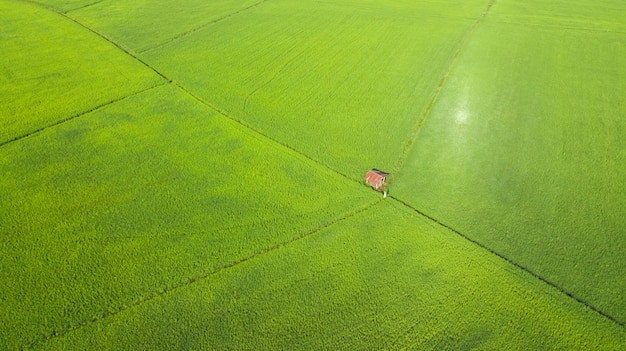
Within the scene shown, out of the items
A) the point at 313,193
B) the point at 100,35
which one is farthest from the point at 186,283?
the point at 100,35

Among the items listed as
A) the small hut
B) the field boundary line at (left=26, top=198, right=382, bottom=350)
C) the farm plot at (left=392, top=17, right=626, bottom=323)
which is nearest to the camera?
the field boundary line at (left=26, top=198, right=382, bottom=350)

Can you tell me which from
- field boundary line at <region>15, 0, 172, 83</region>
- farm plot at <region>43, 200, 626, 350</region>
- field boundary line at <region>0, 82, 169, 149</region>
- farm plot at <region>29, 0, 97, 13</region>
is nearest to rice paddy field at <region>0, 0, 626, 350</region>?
farm plot at <region>43, 200, 626, 350</region>

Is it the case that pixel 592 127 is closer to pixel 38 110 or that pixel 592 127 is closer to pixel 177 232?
pixel 177 232

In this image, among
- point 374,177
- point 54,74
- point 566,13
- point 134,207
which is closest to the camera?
point 134,207

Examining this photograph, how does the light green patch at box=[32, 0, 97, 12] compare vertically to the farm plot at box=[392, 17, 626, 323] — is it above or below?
below

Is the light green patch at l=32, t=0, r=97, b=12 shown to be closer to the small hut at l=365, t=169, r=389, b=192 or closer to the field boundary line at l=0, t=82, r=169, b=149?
the field boundary line at l=0, t=82, r=169, b=149

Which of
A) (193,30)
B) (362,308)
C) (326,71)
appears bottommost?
(362,308)

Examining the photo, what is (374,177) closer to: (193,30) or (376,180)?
(376,180)

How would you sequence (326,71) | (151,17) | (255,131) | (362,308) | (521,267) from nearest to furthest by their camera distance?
(362,308) → (521,267) → (255,131) → (326,71) → (151,17)
